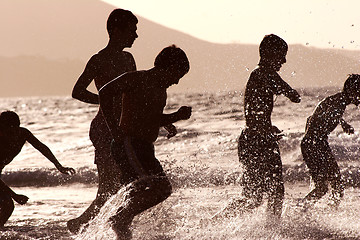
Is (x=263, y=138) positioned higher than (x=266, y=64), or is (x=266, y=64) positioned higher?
(x=266, y=64)

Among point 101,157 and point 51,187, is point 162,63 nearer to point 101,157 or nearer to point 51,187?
point 101,157

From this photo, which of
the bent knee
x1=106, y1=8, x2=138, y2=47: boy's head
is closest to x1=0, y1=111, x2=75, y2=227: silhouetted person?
x1=106, y1=8, x2=138, y2=47: boy's head

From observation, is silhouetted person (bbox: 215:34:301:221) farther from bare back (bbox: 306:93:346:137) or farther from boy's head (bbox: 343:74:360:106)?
boy's head (bbox: 343:74:360:106)

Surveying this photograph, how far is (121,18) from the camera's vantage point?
17.8 ft

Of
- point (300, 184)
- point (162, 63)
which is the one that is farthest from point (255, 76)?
point (300, 184)

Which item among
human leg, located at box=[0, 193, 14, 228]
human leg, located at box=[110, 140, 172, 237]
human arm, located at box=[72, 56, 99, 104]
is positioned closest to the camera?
human leg, located at box=[110, 140, 172, 237]

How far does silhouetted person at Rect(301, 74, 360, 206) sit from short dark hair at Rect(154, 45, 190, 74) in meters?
2.59

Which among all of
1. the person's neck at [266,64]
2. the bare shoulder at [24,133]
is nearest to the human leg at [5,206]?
the bare shoulder at [24,133]

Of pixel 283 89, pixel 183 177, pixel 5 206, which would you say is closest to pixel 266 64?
pixel 283 89

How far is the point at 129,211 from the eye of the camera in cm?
477

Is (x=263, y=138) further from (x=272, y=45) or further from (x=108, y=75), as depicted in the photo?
(x=108, y=75)

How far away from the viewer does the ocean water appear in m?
5.72

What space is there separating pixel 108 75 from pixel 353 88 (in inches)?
104

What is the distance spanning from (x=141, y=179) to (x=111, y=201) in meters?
0.61
